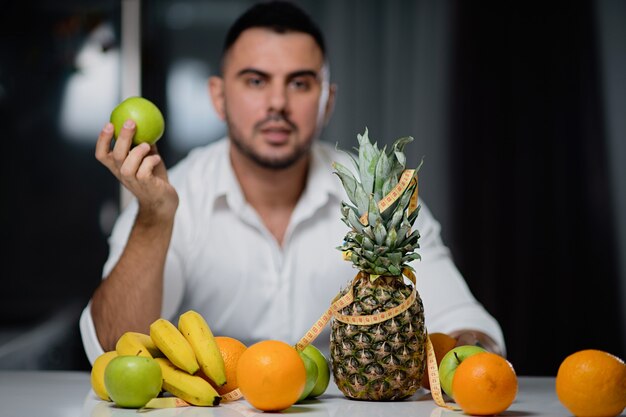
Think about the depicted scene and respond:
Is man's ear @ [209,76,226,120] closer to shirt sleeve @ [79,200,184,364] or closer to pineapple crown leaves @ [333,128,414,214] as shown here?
shirt sleeve @ [79,200,184,364]

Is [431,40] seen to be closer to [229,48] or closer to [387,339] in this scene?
[229,48]

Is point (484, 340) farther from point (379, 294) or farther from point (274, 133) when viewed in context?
point (274, 133)

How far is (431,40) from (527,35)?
477 millimetres

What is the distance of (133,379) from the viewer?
4.36 feet

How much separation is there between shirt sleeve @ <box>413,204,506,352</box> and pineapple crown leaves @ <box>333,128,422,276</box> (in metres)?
0.82

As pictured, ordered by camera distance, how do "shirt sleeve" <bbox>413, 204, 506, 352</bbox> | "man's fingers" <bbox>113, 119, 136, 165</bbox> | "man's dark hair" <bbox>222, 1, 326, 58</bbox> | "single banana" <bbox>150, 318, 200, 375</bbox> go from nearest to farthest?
"single banana" <bbox>150, 318, 200, 375</bbox>, "man's fingers" <bbox>113, 119, 136, 165</bbox>, "shirt sleeve" <bbox>413, 204, 506, 352</bbox>, "man's dark hair" <bbox>222, 1, 326, 58</bbox>

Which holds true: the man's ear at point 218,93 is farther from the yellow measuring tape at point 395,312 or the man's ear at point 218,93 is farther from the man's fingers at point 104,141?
the yellow measuring tape at point 395,312

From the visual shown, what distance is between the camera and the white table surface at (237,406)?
1352 mm

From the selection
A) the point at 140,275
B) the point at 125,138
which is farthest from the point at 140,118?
the point at 140,275

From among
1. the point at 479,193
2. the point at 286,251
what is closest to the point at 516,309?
the point at 479,193

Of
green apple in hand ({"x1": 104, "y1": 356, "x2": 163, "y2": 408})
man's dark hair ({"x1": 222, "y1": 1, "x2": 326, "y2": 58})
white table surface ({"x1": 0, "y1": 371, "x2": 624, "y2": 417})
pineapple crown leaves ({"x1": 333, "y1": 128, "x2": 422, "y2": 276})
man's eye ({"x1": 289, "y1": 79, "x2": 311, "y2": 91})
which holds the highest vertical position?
man's dark hair ({"x1": 222, "y1": 1, "x2": 326, "y2": 58})

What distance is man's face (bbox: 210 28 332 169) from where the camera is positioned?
9.11 ft

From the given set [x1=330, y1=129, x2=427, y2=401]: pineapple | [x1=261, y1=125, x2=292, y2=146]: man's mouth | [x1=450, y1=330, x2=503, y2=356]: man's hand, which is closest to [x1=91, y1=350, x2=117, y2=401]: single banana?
[x1=330, y1=129, x2=427, y2=401]: pineapple

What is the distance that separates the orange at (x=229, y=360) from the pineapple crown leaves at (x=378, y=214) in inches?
10.3
